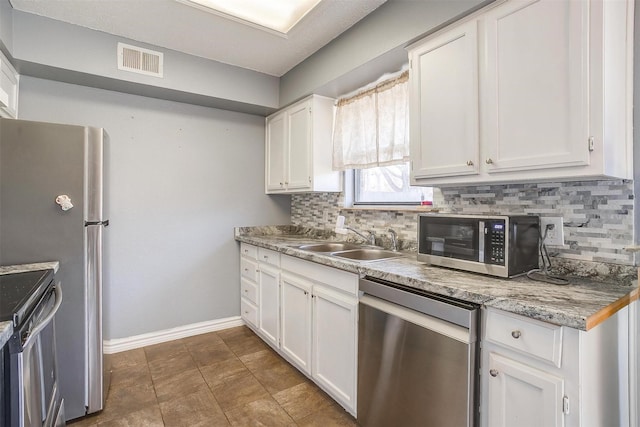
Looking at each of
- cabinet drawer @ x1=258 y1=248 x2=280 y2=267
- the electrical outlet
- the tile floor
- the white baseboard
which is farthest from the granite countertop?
the electrical outlet

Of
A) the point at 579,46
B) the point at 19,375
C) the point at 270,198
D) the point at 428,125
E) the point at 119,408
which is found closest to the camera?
the point at 19,375

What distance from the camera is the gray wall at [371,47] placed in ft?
5.45

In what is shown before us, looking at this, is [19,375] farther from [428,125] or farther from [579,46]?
[579,46]

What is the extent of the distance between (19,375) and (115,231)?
5.95 ft

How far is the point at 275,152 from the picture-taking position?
10.6ft

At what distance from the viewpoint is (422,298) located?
134cm

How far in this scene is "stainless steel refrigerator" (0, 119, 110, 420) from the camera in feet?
5.44

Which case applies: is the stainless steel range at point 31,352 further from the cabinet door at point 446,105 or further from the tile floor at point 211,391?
the cabinet door at point 446,105

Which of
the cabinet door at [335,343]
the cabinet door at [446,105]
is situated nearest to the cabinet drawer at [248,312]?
the cabinet door at [335,343]

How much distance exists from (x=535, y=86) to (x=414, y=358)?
1.25 m

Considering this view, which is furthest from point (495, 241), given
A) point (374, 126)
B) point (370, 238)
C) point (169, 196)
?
point (169, 196)

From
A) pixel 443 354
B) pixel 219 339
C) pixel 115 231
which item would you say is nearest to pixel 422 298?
pixel 443 354

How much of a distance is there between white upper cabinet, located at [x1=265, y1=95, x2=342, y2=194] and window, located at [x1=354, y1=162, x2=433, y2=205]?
0.68 ft

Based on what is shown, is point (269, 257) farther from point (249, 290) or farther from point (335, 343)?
point (335, 343)
